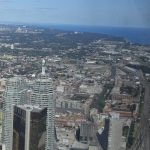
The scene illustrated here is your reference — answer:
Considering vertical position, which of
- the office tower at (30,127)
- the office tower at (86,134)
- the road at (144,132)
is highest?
the office tower at (30,127)

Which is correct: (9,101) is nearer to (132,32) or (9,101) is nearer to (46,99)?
(46,99)

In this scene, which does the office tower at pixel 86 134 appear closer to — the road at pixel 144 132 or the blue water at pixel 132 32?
the road at pixel 144 132

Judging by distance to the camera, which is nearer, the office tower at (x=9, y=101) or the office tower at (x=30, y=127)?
the office tower at (x=30, y=127)

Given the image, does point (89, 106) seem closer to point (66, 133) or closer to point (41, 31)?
point (66, 133)

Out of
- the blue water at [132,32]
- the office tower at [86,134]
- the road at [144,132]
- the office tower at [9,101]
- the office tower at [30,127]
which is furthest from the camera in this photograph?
the blue water at [132,32]

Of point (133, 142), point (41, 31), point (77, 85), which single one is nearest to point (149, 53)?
point (77, 85)

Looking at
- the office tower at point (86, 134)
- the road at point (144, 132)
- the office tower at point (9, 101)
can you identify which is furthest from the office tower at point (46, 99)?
the road at point (144, 132)

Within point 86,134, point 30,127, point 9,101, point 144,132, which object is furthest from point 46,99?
point 144,132
